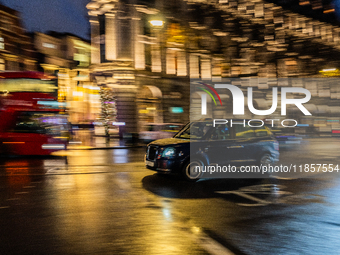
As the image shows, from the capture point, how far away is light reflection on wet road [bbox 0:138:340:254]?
4.58m

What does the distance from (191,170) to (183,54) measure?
923 inches

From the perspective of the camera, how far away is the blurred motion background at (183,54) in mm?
23547

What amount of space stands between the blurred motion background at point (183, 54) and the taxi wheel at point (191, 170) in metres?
8.23

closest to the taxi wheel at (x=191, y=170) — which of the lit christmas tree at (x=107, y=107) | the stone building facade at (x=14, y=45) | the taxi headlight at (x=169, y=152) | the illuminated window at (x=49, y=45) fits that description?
the taxi headlight at (x=169, y=152)

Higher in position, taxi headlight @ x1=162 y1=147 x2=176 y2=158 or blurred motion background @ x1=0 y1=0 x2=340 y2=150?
blurred motion background @ x1=0 y1=0 x2=340 y2=150

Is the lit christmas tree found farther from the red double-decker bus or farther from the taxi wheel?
the taxi wheel

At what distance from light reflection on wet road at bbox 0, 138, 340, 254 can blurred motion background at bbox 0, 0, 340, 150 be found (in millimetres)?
8215

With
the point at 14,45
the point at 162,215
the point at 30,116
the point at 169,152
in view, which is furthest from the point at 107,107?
the point at 162,215

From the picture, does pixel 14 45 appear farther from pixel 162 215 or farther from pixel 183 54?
pixel 162 215

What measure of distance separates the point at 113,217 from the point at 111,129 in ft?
81.8

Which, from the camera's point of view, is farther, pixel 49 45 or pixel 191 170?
pixel 49 45

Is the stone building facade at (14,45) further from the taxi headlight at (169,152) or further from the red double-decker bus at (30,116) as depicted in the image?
the taxi headlight at (169,152)

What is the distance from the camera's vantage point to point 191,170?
917 centimetres

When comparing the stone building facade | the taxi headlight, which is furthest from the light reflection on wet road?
the stone building facade
